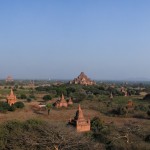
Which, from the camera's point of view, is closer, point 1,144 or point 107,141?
point 1,144

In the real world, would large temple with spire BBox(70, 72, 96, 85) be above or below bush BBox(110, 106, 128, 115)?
above

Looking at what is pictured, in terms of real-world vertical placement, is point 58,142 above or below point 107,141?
above

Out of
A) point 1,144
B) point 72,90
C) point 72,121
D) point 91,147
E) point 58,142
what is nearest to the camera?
point 58,142

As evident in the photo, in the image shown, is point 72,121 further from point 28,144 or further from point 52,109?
point 52,109

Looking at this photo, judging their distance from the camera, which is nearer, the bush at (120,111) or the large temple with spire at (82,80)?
the bush at (120,111)

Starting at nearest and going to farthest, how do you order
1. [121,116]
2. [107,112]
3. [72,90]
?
[121,116]
[107,112]
[72,90]

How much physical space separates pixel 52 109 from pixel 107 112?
7111 millimetres

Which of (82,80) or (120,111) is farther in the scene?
(82,80)

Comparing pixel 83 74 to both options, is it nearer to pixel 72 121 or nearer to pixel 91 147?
pixel 72 121

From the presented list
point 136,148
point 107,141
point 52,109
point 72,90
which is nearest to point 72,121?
point 107,141

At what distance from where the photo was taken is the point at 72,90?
6278 centimetres

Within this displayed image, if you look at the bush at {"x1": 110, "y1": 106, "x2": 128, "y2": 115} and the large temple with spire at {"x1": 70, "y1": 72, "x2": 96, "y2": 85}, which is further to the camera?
the large temple with spire at {"x1": 70, "y1": 72, "x2": 96, "y2": 85}

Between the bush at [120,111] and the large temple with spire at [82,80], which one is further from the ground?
the large temple with spire at [82,80]

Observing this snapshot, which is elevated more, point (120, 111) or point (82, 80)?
point (82, 80)
